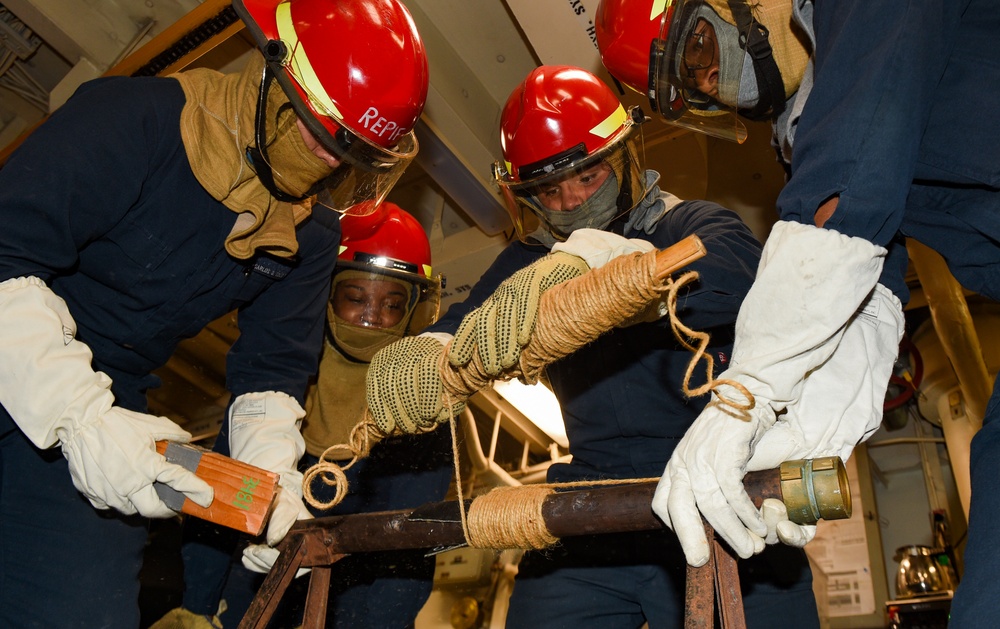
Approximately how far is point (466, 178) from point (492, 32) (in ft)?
2.57

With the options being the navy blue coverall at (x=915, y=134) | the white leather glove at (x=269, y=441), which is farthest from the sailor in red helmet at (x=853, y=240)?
the white leather glove at (x=269, y=441)

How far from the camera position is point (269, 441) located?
261cm

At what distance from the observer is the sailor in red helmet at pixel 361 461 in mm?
2939

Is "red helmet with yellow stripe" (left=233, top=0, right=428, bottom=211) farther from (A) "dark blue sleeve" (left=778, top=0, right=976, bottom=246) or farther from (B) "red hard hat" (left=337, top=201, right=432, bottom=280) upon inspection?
(A) "dark blue sleeve" (left=778, top=0, right=976, bottom=246)

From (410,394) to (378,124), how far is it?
0.98 meters

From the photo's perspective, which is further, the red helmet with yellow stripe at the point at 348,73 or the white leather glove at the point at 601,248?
the red helmet with yellow stripe at the point at 348,73

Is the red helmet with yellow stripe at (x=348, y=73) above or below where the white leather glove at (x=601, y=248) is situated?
above

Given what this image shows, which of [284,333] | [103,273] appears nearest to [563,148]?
[284,333]

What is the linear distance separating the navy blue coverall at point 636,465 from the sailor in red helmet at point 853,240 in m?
0.37

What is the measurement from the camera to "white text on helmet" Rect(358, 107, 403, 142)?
2.55m

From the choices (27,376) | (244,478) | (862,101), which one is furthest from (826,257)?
(27,376)

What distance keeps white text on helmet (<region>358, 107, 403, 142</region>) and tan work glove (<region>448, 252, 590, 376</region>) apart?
3.00 feet

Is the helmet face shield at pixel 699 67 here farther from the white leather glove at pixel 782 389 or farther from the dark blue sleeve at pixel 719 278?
the white leather glove at pixel 782 389

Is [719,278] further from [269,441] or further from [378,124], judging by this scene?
[269,441]
